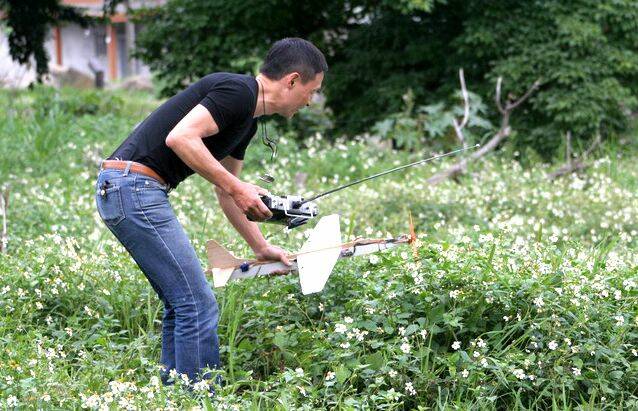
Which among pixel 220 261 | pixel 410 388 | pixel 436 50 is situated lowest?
pixel 436 50

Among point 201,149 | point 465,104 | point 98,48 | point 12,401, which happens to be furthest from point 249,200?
point 98,48

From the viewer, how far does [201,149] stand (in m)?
3.86

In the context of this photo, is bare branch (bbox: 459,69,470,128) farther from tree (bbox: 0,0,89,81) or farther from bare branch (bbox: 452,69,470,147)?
tree (bbox: 0,0,89,81)

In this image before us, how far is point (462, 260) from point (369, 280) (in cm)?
48

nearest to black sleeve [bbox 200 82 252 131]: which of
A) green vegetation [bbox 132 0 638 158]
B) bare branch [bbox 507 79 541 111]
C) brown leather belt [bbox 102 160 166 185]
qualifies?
brown leather belt [bbox 102 160 166 185]

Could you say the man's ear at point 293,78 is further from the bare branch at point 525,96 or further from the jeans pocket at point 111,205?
the bare branch at point 525,96

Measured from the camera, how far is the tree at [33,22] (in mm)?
12180

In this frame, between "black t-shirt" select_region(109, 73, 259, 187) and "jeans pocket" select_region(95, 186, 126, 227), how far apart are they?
165 mm

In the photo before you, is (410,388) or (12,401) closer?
(12,401)

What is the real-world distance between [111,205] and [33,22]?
899 cm

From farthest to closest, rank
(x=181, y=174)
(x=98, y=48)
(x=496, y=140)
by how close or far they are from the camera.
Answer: (x=98, y=48) → (x=496, y=140) → (x=181, y=174)

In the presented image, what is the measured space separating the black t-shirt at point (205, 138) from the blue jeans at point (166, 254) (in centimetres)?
9

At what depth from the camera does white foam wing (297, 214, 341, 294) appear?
438 centimetres

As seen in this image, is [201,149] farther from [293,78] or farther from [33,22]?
[33,22]
